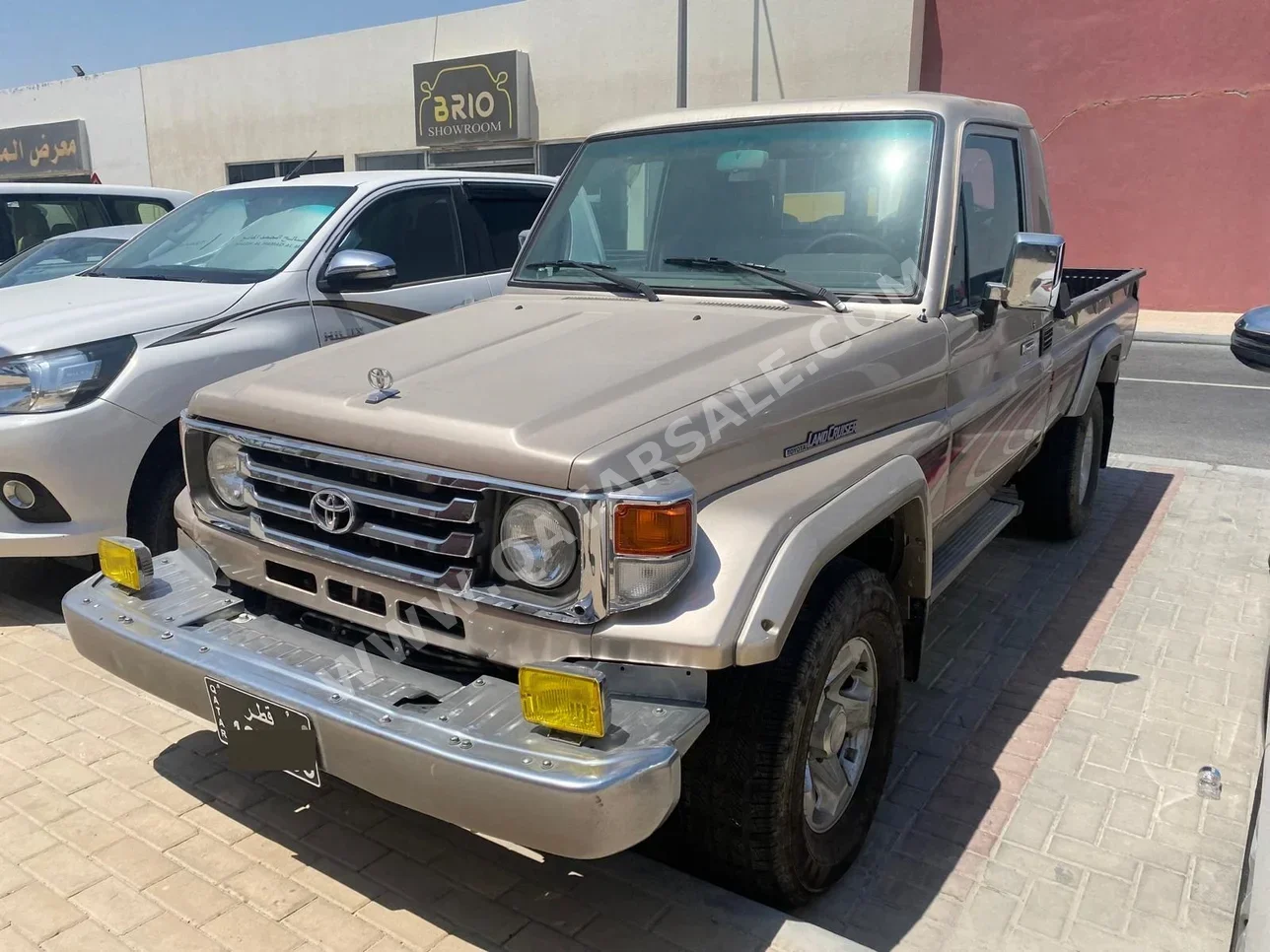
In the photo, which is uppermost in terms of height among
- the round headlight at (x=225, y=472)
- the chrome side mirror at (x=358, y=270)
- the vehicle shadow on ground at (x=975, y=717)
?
the chrome side mirror at (x=358, y=270)

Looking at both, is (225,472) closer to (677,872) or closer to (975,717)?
(677,872)

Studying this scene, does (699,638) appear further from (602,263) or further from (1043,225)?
(1043,225)

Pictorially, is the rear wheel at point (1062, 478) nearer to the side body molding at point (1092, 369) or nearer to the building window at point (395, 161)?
the side body molding at point (1092, 369)

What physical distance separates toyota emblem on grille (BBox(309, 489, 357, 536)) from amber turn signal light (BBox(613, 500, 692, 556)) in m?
0.79

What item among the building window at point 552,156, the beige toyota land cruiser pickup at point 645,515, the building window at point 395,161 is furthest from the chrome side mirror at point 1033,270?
the building window at point 395,161

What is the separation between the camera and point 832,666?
2732 millimetres

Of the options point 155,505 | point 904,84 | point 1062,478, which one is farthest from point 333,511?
point 904,84

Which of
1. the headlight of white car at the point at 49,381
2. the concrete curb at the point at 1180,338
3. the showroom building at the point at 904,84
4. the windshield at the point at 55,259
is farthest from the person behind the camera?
the showroom building at the point at 904,84

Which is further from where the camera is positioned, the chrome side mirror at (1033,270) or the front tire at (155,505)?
the front tire at (155,505)

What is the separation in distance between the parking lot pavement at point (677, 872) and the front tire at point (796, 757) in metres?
0.15

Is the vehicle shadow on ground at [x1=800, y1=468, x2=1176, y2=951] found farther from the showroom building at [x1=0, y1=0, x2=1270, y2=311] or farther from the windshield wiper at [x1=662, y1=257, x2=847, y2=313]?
the showroom building at [x1=0, y1=0, x2=1270, y2=311]

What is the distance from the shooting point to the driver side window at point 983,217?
11.9 feet

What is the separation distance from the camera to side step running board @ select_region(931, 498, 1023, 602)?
3.76m

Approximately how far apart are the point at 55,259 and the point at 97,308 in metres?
3.05
